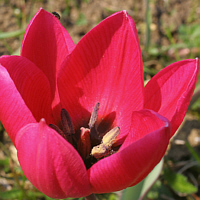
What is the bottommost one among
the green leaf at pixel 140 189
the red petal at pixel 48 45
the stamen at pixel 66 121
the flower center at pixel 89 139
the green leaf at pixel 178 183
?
the green leaf at pixel 178 183

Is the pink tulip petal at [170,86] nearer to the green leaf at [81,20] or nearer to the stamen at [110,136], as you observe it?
the stamen at [110,136]

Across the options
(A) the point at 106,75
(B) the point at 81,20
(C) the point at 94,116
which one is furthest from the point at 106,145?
(B) the point at 81,20

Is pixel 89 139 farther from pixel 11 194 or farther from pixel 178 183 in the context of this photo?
pixel 178 183

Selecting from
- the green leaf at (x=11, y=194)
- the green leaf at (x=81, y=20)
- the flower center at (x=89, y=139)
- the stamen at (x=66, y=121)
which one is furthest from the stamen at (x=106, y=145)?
the green leaf at (x=81, y=20)

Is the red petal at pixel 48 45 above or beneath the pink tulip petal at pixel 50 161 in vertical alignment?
above

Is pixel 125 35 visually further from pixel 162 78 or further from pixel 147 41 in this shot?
pixel 147 41

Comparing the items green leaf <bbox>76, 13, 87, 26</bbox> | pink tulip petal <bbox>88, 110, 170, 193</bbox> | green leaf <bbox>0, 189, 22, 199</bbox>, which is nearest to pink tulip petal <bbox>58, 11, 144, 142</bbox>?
pink tulip petal <bbox>88, 110, 170, 193</bbox>

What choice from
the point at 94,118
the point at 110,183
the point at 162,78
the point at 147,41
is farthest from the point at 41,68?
the point at 147,41

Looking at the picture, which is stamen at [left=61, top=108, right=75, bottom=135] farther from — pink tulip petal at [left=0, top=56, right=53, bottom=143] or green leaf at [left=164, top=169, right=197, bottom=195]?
green leaf at [left=164, top=169, right=197, bottom=195]
